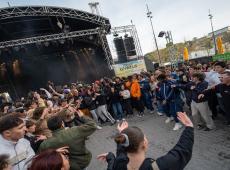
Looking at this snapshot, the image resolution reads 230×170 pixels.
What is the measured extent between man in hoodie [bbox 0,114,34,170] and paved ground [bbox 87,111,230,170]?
3.52 metres

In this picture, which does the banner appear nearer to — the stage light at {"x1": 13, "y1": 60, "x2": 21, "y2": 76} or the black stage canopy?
the black stage canopy

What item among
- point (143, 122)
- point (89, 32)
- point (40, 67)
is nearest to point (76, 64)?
point (40, 67)

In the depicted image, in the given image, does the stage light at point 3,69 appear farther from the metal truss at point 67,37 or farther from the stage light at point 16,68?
the metal truss at point 67,37

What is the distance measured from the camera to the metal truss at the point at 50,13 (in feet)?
53.1

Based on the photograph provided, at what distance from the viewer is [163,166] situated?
7.70 ft

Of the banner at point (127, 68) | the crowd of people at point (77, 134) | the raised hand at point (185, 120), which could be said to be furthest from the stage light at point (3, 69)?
the raised hand at point (185, 120)

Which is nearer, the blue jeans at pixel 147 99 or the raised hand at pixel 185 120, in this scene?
the raised hand at pixel 185 120

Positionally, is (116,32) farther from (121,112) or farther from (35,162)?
(35,162)

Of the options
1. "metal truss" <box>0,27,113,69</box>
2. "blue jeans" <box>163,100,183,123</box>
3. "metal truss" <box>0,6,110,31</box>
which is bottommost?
"blue jeans" <box>163,100,183,123</box>

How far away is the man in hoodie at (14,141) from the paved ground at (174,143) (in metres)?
3.52

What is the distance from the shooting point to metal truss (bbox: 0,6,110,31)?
16172mm

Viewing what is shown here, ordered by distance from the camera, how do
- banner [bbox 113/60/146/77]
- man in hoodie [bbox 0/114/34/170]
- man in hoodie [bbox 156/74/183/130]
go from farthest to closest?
banner [bbox 113/60/146/77] → man in hoodie [bbox 156/74/183/130] → man in hoodie [bbox 0/114/34/170]

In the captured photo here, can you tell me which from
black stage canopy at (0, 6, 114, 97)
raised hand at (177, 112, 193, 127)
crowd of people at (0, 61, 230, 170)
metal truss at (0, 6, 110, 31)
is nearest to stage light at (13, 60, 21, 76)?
black stage canopy at (0, 6, 114, 97)

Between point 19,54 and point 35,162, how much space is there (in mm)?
20741
